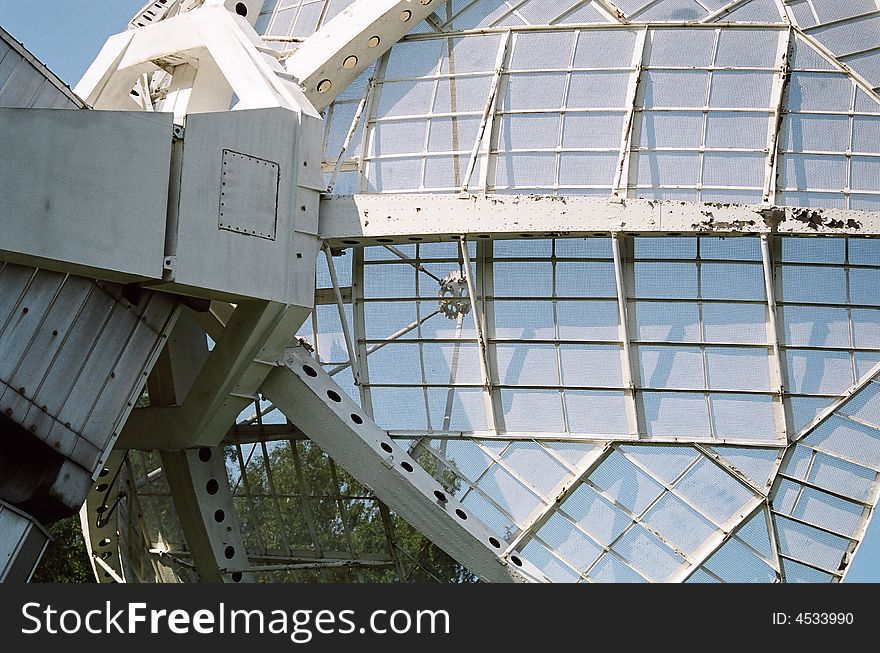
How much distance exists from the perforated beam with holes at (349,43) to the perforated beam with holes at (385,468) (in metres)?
4.44

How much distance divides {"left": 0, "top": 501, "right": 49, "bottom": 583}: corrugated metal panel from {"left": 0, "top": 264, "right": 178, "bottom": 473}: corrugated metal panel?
3.27 feet

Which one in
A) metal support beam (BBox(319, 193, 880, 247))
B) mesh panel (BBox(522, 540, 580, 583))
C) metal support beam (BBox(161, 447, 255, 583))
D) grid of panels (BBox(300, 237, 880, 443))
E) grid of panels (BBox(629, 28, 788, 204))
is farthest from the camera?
metal support beam (BBox(161, 447, 255, 583))

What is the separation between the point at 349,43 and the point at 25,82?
18.4 feet

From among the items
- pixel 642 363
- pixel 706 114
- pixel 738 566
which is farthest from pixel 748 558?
pixel 706 114

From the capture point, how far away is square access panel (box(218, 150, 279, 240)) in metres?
15.7

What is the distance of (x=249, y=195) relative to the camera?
628 inches

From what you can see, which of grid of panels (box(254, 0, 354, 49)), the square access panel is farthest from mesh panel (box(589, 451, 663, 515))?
grid of panels (box(254, 0, 354, 49))

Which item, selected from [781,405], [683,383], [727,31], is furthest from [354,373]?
[727,31]

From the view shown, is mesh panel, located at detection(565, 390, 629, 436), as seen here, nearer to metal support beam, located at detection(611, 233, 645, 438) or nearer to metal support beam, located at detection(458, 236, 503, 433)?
metal support beam, located at detection(611, 233, 645, 438)

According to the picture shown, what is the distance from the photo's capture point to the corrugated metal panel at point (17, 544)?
14945mm

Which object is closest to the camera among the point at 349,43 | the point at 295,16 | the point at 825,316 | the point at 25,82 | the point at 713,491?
the point at 25,82

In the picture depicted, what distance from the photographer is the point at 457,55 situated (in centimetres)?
1908

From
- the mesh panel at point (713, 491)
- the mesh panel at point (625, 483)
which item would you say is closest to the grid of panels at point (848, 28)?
the mesh panel at point (713, 491)

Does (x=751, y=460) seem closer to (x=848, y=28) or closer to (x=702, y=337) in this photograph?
(x=702, y=337)
